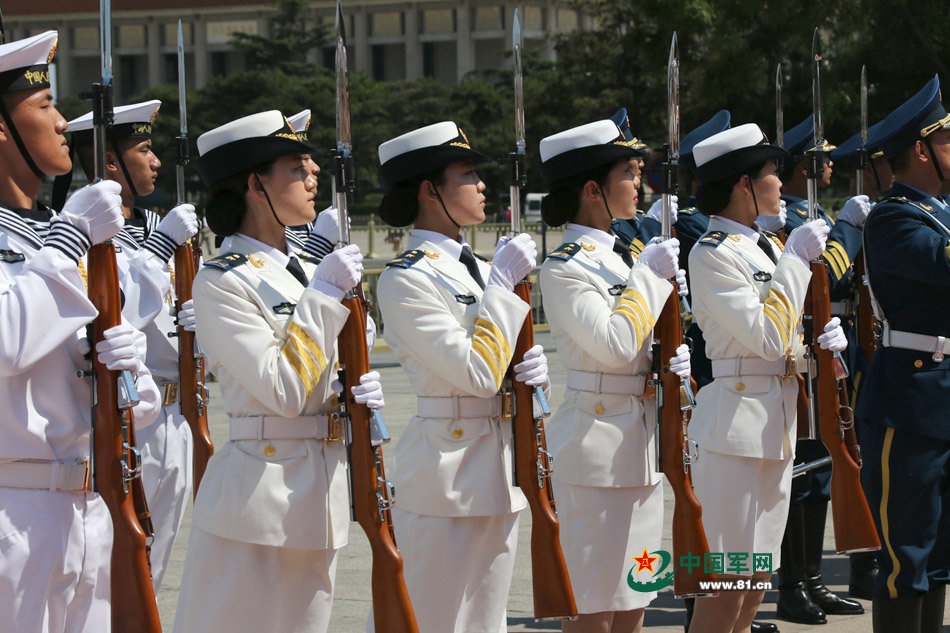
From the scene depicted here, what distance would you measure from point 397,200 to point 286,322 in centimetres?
87

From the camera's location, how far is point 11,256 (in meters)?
3.60

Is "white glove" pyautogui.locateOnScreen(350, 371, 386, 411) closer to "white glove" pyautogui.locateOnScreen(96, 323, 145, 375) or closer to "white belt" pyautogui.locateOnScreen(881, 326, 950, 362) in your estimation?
"white glove" pyautogui.locateOnScreen(96, 323, 145, 375)

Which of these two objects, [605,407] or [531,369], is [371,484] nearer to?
[531,369]

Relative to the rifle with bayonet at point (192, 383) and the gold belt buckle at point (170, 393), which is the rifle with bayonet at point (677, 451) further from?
the gold belt buckle at point (170, 393)

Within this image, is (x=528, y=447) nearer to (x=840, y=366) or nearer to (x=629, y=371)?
(x=629, y=371)

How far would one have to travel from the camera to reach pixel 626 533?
5.06 meters

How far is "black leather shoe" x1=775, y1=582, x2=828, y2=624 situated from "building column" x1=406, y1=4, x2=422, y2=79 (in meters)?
83.6

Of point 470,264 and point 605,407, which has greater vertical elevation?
point 470,264

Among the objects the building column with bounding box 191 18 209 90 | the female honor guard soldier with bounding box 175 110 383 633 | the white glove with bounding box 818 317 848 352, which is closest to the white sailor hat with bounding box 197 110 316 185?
the female honor guard soldier with bounding box 175 110 383 633

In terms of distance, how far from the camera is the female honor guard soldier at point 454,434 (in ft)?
14.8

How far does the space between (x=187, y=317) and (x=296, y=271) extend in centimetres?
161

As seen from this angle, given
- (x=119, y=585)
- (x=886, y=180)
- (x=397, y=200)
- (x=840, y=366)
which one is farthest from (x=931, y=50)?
(x=119, y=585)

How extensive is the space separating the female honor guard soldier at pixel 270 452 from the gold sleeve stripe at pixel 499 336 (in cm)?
53

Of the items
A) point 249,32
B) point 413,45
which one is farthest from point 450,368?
point 249,32
